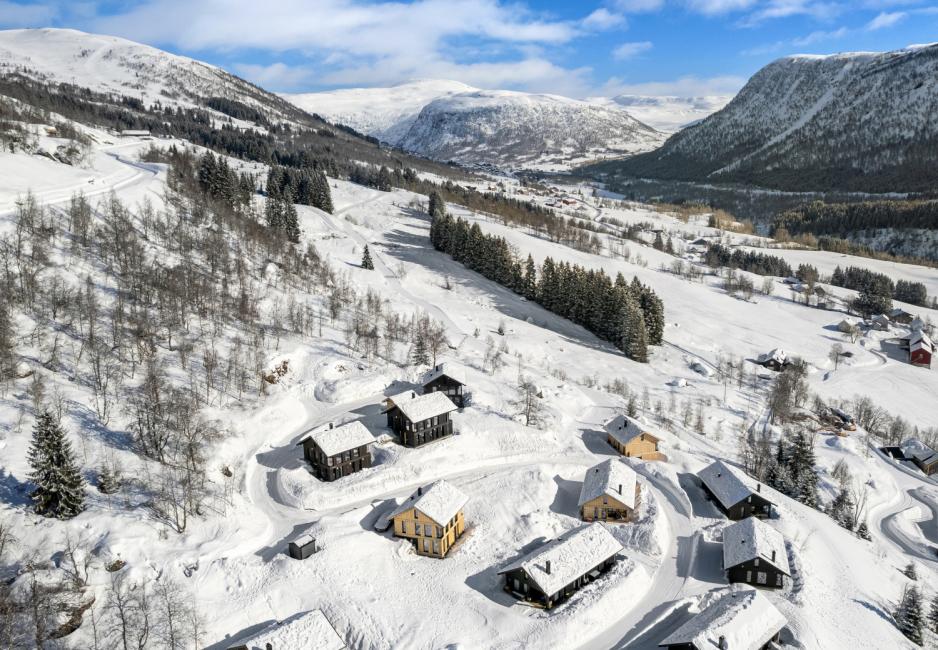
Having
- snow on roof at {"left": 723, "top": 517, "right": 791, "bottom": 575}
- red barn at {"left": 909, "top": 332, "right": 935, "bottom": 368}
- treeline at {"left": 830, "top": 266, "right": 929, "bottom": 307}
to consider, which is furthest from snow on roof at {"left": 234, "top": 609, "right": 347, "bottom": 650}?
treeline at {"left": 830, "top": 266, "right": 929, "bottom": 307}

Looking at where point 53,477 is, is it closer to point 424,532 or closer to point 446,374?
point 424,532

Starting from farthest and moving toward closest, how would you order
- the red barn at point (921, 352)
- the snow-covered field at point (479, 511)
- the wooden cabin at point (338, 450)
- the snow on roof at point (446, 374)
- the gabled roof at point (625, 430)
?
the red barn at point (921, 352) < the snow on roof at point (446, 374) < the gabled roof at point (625, 430) < the wooden cabin at point (338, 450) < the snow-covered field at point (479, 511)

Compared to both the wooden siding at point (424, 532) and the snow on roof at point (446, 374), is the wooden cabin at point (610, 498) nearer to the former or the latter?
the wooden siding at point (424, 532)

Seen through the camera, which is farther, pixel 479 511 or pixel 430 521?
pixel 479 511

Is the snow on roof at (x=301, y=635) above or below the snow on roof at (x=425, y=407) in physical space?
below

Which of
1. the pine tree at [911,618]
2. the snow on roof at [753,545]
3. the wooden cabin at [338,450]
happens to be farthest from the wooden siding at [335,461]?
the pine tree at [911,618]

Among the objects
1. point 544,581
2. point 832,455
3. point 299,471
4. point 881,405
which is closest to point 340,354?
point 299,471

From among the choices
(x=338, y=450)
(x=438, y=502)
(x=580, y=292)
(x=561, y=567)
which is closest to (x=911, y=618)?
(x=561, y=567)
